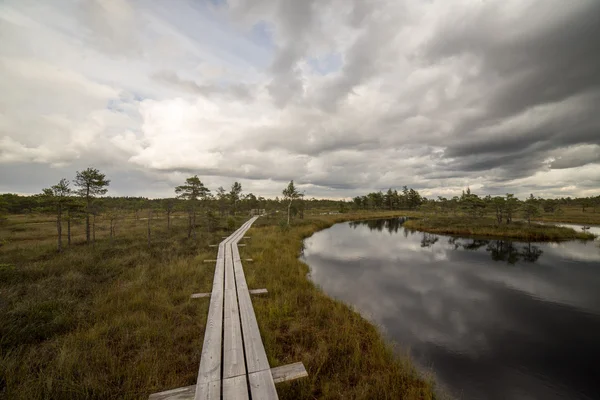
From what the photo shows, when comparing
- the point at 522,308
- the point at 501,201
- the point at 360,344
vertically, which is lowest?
the point at 522,308

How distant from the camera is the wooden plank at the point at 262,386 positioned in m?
4.12

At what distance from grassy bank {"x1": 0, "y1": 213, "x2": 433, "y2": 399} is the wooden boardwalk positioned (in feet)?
1.05

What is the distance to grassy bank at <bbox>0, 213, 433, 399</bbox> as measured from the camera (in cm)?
457

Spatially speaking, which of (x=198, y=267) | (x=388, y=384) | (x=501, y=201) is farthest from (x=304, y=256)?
(x=501, y=201)

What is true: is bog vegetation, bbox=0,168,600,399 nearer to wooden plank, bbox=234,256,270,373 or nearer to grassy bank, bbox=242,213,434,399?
grassy bank, bbox=242,213,434,399

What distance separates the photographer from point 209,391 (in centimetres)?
417

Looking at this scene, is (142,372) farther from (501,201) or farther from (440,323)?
(501,201)

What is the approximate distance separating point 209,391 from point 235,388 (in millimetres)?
480

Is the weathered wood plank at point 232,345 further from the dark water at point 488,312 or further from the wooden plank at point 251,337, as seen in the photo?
the dark water at point 488,312

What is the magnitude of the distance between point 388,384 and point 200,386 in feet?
13.9

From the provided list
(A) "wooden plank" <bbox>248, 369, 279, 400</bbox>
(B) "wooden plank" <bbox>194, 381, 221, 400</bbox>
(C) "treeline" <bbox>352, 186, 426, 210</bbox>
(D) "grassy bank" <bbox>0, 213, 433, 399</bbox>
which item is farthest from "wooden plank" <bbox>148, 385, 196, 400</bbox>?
(C) "treeline" <bbox>352, 186, 426, 210</bbox>

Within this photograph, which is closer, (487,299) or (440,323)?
(440,323)

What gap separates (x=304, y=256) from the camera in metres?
22.6

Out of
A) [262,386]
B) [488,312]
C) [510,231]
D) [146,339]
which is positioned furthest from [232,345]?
[510,231]
